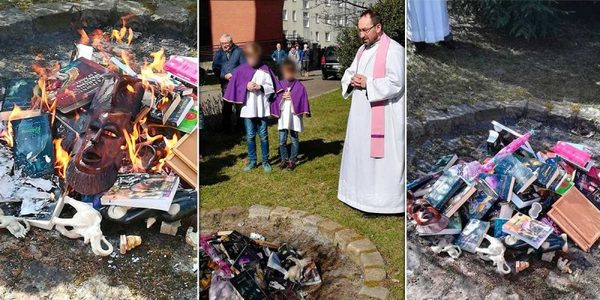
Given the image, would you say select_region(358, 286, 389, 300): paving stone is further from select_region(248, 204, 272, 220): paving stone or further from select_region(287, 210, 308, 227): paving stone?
select_region(248, 204, 272, 220): paving stone

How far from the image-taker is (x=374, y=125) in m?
3.42

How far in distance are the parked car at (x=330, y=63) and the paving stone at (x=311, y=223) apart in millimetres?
927

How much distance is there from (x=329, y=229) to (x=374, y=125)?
748mm

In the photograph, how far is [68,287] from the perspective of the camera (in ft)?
10.1

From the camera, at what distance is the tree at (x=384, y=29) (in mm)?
3338

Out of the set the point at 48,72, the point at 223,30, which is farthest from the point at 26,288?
the point at 223,30

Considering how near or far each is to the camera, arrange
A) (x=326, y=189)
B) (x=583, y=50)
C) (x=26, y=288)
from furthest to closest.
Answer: (x=583, y=50) → (x=326, y=189) → (x=26, y=288)

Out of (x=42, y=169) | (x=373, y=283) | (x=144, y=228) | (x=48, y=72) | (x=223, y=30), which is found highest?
(x=223, y=30)

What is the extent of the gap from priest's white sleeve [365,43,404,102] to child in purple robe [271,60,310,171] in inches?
17.3

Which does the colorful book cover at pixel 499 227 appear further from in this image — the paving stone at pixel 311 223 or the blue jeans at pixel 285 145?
the blue jeans at pixel 285 145

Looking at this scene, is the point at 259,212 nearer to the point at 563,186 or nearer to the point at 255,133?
the point at 255,133

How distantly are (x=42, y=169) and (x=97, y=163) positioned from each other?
31 cm

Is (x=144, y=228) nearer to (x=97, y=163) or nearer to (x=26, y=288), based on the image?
(x=97, y=163)

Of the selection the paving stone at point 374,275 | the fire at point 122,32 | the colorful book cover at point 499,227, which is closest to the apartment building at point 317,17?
the fire at point 122,32
